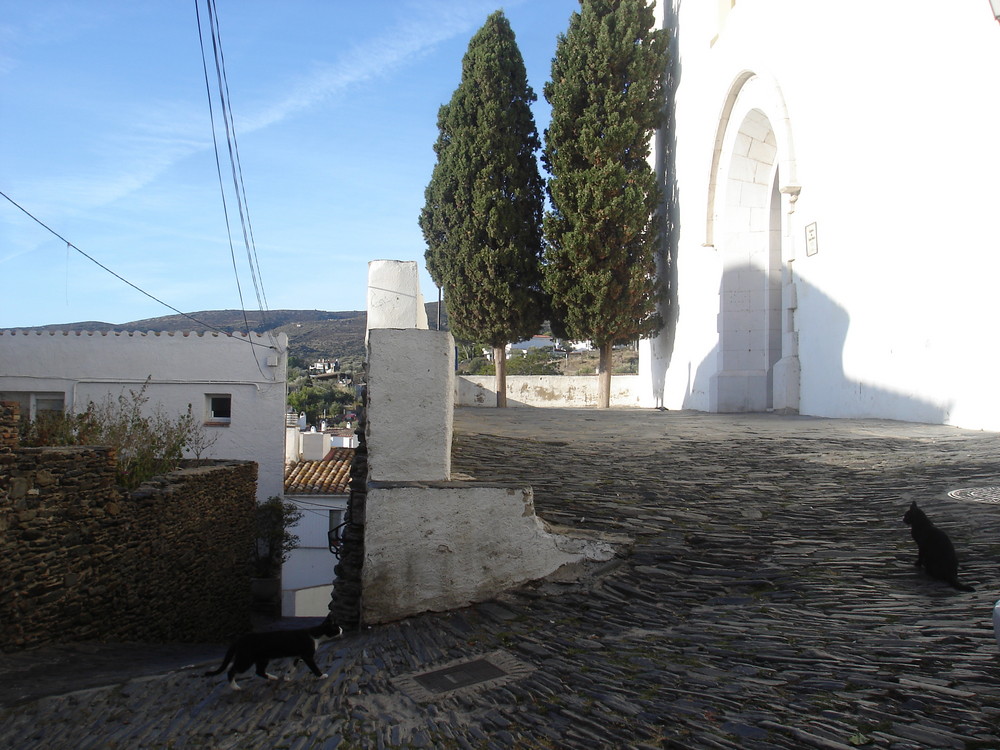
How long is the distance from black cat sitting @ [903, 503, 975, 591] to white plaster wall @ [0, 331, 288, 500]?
1527 cm

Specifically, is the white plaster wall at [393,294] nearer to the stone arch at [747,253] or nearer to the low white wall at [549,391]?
the stone arch at [747,253]

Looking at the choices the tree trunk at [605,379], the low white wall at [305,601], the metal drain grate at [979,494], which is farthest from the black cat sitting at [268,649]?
the tree trunk at [605,379]

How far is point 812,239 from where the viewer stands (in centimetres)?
1219

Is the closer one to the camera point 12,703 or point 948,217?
point 12,703

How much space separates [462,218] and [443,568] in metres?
18.2

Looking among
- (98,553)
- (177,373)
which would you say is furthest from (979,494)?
(177,373)

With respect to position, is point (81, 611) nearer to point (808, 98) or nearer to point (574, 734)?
point (574, 734)

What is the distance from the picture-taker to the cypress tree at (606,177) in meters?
19.4

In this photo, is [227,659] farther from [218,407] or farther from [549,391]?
[549,391]

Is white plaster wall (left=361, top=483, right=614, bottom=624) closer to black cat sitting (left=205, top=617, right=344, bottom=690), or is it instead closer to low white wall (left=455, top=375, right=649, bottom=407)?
black cat sitting (left=205, top=617, right=344, bottom=690)

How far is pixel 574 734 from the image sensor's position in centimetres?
279

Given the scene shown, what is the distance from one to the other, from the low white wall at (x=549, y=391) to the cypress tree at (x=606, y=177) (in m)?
3.11

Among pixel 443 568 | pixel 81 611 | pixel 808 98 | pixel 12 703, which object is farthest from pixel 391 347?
pixel 808 98

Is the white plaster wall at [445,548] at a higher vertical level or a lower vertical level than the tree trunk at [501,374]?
lower
